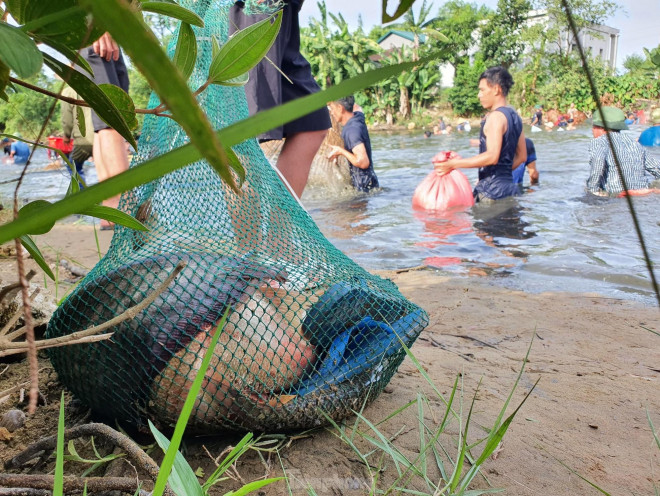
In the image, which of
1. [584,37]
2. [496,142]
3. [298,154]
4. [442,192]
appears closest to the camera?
[298,154]

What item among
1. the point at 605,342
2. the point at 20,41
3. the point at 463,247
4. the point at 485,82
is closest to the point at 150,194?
the point at 20,41

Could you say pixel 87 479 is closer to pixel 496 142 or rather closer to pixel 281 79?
pixel 281 79

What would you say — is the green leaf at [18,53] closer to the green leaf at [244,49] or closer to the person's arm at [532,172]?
the green leaf at [244,49]

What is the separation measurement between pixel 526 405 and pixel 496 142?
18.4 feet

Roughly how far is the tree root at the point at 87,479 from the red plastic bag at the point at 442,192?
5736 mm

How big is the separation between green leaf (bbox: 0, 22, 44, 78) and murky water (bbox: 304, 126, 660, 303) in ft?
11.7

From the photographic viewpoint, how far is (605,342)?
8.12 feet

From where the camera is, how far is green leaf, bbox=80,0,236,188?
0.82ft

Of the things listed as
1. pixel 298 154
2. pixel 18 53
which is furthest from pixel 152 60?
pixel 298 154

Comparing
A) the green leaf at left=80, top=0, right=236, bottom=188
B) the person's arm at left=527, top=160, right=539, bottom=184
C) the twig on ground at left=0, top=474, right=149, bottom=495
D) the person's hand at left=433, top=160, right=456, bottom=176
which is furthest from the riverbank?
the person's arm at left=527, top=160, right=539, bottom=184

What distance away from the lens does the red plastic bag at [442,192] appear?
6617mm

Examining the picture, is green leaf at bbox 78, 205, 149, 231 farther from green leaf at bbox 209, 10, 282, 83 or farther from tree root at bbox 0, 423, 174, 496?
tree root at bbox 0, 423, 174, 496

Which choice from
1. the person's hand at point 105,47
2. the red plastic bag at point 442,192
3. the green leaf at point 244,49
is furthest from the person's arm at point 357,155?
the green leaf at point 244,49

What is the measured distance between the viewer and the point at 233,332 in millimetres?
1378
